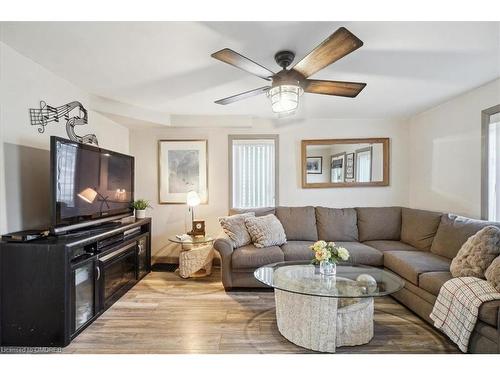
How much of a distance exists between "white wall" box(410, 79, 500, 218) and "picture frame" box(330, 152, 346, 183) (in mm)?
1051

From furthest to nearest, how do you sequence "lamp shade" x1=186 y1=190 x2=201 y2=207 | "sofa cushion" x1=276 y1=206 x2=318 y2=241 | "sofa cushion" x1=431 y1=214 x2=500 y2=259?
"lamp shade" x1=186 y1=190 x2=201 y2=207
"sofa cushion" x1=276 y1=206 x2=318 y2=241
"sofa cushion" x1=431 y1=214 x2=500 y2=259

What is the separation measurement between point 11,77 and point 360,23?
2.67 m

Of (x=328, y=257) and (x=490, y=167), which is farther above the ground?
(x=490, y=167)

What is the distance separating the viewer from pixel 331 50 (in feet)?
4.88

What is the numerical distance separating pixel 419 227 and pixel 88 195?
12.6 feet

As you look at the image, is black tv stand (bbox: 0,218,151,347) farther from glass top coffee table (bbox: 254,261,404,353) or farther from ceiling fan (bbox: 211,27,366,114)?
ceiling fan (bbox: 211,27,366,114)

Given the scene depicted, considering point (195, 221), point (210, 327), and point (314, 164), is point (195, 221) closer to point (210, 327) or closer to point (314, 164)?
point (210, 327)

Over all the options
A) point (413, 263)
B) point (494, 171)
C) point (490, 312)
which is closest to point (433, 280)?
point (413, 263)

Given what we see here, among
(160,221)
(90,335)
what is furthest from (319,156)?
(90,335)

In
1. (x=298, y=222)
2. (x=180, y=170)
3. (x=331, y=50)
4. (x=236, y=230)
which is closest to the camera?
(x=331, y=50)

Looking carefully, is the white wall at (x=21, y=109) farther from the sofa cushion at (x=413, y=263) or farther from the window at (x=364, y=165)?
the window at (x=364, y=165)

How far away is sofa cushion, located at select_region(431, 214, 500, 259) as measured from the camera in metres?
2.50

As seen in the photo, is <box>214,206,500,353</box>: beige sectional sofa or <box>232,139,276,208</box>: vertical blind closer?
<box>214,206,500,353</box>: beige sectional sofa

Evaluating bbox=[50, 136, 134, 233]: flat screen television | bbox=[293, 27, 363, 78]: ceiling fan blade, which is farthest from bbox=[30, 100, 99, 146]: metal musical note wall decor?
bbox=[293, 27, 363, 78]: ceiling fan blade
